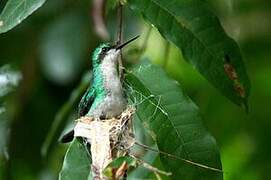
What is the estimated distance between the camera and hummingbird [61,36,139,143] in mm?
2400

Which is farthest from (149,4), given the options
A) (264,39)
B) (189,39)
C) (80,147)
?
(264,39)

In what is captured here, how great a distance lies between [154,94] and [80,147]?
0.27 m

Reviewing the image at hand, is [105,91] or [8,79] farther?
[8,79]

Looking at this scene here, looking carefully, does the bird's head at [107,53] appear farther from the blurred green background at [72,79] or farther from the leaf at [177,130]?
the blurred green background at [72,79]

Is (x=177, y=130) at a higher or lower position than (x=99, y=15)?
lower

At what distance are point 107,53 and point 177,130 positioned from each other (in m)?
0.52

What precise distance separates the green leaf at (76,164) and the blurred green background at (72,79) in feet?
4.81

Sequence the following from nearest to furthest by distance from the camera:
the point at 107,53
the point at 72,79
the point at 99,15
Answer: the point at 107,53, the point at 99,15, the point at 72,79

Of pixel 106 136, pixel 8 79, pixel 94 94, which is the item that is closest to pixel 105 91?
pixel 94 94

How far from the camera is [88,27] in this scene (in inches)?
169

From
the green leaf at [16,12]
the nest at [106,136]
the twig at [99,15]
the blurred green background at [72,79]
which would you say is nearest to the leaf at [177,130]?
the nest at [106,136]

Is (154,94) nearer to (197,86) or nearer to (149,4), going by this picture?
(149,4)

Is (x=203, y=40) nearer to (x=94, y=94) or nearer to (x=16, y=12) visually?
(x=94, y=94)

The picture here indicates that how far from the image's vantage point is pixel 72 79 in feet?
13.4
